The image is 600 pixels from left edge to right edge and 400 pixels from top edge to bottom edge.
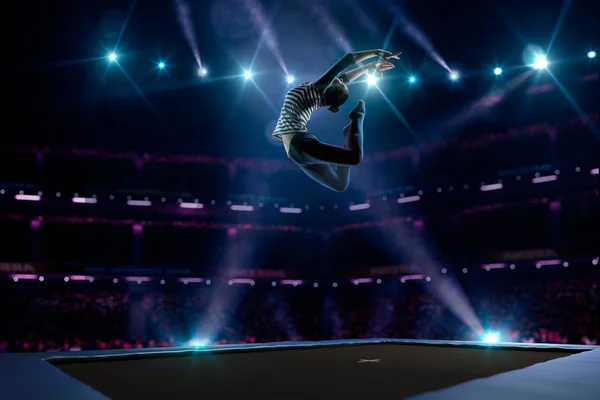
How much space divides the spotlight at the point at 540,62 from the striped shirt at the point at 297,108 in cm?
1170

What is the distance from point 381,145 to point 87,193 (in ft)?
31.7

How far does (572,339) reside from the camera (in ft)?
43.8

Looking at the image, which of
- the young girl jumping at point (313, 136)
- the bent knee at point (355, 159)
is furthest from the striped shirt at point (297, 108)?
the bent knee at point (355, 159)

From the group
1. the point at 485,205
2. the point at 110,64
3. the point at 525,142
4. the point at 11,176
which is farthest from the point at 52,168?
the point at 525,142

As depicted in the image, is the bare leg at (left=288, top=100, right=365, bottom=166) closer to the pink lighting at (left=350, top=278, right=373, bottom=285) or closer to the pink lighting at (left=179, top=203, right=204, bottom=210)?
the pink lighting at (left=179, top=203, right=204, bottom=210)

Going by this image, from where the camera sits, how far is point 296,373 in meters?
4.59

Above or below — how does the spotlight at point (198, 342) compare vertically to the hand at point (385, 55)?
below

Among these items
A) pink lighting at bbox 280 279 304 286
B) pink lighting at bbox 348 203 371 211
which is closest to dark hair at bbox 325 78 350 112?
pink lighting at bbox 348 203 371 211

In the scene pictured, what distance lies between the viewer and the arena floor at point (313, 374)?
337 cm

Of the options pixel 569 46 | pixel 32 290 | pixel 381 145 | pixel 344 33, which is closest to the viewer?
pixel 344 33

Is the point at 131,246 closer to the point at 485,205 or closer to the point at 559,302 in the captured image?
the point at 485,205

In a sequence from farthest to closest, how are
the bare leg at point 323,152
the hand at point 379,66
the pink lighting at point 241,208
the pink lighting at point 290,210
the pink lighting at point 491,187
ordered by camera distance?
the pink lighting at point 290,210 < the pink lighting at point 241,208 < the pink lighting at point 491,187 < the hand at point 379,66 < the bare leg at point 323,152

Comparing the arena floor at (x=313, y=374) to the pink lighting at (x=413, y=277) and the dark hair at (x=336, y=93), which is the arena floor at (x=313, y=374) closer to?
the dark hair at (x=336, y=93)

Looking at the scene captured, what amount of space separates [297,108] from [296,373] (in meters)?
2.27
